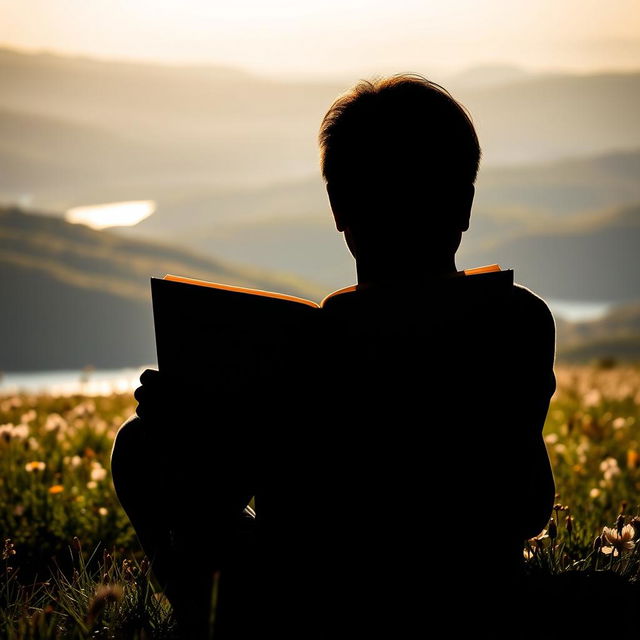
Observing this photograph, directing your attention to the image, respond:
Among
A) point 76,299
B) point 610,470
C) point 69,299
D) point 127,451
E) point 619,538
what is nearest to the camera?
point 127,451

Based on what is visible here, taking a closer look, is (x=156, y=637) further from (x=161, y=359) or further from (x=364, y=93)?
(x=364, y=93)

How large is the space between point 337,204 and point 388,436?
690 mm

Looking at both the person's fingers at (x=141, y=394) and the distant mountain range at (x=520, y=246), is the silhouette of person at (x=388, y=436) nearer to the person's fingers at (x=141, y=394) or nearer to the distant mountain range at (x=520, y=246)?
the person's fingers at (x=141, y=394)

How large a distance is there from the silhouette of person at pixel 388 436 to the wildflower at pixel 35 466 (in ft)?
10.6

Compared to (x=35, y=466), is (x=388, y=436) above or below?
above

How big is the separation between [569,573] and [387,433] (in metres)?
1.05

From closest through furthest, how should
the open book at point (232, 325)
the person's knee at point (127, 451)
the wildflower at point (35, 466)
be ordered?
the open book at point (232, 325) < the person's knee at point (127, 451) < the wildflower at point (35, 466)

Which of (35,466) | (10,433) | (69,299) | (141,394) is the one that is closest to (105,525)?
(35,466)

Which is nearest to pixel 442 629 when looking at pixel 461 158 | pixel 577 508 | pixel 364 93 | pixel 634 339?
pixel 461 158

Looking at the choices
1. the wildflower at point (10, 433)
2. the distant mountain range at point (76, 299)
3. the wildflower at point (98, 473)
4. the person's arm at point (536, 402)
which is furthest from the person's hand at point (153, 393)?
the distant mountain range at point (76, 299)

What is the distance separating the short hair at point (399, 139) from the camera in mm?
2387

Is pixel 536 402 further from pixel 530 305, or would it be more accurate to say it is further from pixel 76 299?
pixel 76 299

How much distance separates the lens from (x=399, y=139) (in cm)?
239

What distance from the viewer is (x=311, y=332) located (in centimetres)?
234
